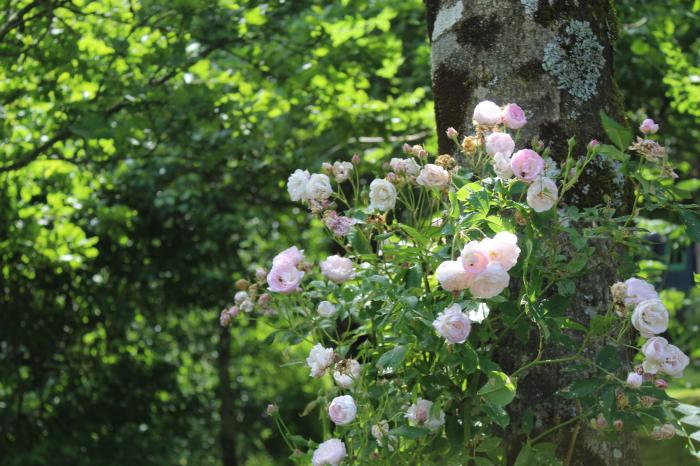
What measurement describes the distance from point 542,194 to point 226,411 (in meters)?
7.19

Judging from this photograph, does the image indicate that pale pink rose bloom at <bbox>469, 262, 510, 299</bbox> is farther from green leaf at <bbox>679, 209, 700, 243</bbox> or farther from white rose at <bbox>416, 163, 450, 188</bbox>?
green leaf at <bbox>679, 209, 700, 243</bbox>

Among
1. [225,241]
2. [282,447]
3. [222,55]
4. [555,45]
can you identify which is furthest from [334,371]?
[282,447]

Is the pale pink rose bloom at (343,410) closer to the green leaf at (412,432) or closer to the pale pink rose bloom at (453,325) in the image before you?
the green leaf at (412,432)

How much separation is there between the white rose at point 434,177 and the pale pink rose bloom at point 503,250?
25cm

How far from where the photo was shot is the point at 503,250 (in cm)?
174

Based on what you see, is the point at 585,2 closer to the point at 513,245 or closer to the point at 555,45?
the point at 555,45

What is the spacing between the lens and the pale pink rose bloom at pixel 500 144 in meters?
1.91

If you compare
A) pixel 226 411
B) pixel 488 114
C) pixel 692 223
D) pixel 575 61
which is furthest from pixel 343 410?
pixel 226 411

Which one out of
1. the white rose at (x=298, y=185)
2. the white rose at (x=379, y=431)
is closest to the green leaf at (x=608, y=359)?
the white rose at (x=379, y=431)

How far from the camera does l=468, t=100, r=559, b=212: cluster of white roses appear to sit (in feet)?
6.01

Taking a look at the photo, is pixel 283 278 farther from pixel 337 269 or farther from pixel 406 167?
pixel 406 167

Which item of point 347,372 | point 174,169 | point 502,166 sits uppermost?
point 502,166

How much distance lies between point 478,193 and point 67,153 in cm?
425

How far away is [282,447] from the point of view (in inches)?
377
